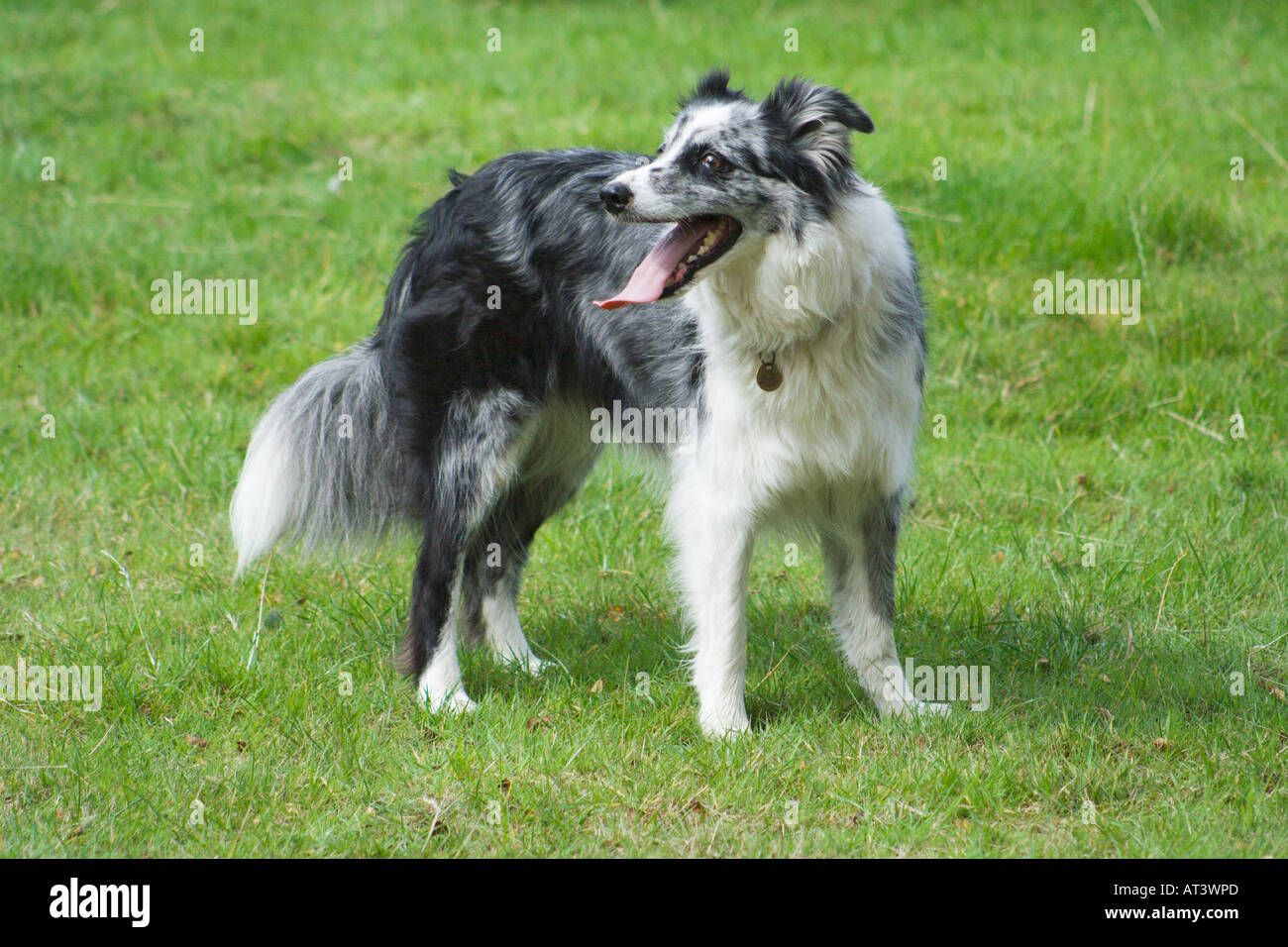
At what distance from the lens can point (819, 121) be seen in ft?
11.6

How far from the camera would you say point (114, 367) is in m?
6.90

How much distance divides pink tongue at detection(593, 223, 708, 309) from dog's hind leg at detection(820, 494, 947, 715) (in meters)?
0.99

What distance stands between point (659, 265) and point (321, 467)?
161cm

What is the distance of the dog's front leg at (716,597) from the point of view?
3914mm

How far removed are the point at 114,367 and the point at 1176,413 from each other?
536 centimetres

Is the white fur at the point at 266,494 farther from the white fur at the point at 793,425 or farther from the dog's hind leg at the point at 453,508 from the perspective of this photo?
the white fur at the point at 793,425

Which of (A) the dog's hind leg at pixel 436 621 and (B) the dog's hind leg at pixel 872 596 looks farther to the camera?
(A) the dog's hind leg at pixel 436 621

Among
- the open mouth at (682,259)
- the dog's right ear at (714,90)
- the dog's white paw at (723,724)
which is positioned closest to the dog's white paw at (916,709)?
the dog's white paw at (723,724)

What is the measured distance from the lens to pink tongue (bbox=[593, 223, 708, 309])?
3.51 meters

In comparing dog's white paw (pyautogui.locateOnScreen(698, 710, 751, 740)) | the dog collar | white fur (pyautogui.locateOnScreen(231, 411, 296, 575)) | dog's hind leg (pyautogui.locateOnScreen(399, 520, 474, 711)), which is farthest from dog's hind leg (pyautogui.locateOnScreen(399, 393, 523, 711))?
the dog collar

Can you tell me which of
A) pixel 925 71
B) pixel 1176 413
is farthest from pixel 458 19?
pixel 1176 413

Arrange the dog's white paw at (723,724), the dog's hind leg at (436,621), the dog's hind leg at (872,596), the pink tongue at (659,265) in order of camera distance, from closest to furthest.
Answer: the pink tongue at (659,265)
the dog's white paw at (723,724)
the dog's hind leg at (872,596)
the dog's hind leg at (436,621)

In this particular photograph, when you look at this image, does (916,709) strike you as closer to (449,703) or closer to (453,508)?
(449,703)
